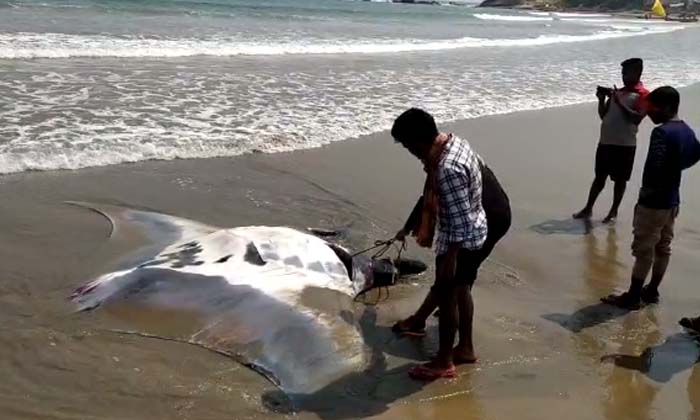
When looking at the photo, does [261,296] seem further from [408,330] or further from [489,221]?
[489,221]

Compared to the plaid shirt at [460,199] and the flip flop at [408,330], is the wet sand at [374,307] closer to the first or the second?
the flip flop at [408,330]

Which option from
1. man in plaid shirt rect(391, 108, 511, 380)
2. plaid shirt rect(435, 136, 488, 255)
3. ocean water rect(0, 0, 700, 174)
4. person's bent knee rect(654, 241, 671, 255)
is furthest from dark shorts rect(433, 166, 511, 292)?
ocean water rect(0, 0, 700, 174)

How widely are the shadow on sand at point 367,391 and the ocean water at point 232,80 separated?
503cm

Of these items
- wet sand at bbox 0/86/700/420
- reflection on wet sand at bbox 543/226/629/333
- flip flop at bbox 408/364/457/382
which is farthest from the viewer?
reflection on wet sand at bbox 543/226/629/333

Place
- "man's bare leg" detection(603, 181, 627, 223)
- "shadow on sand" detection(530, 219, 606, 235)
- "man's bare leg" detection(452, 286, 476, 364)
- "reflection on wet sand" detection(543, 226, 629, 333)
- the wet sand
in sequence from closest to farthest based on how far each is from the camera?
the wet sand, "man's bare leg" detection(452, 286, 476, 364), "reflection on wet sand" detection(543, 226, 629, 333), "shadow on sand" detection(530, 219, 606, 235), "man's bare leg" detection(603, 181, 627, 223)

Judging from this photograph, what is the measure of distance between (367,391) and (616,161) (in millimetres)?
4744

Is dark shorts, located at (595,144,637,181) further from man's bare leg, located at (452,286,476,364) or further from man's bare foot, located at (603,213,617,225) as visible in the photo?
man's bare leg, located at (452,286,476,364)

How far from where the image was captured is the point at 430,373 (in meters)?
4.46

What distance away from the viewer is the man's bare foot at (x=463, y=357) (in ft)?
15.5

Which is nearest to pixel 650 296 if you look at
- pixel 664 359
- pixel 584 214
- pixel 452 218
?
pixel 664 359

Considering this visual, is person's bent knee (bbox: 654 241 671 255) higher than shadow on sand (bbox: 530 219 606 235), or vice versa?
person's bent knee (bbox: 654 241 671 255)

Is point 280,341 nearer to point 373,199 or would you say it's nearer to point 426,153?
point 426,153

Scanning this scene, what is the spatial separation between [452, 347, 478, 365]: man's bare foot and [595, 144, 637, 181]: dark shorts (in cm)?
397

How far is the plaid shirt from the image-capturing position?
13.4 feet
